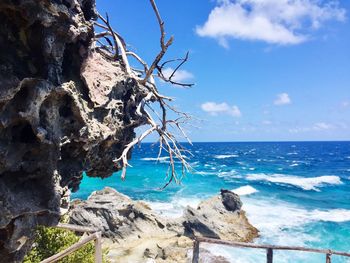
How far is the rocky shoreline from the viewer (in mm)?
17233

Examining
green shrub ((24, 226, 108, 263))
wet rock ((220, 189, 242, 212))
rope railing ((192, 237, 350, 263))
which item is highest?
rope railing ((192, 237, 350, 263))

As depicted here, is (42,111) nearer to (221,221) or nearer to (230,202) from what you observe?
(221,221)

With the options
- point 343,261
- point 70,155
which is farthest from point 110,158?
point 343,261

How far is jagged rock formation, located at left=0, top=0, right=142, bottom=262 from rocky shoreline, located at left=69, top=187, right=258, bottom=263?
11533 mm

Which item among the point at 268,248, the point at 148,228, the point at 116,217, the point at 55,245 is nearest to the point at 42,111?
the point at 268,248

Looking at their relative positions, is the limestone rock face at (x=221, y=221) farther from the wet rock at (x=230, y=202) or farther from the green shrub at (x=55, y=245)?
the green shrub at (x=55, y=245)

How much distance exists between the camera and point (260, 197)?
3809cm

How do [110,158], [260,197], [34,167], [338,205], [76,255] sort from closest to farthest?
[34,167], [110,158], [76,255], [338,205], [260,197]

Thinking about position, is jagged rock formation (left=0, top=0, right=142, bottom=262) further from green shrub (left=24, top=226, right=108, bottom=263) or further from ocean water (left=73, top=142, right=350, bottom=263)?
green shrub (left=24, top=226, right=108, bottom=263)

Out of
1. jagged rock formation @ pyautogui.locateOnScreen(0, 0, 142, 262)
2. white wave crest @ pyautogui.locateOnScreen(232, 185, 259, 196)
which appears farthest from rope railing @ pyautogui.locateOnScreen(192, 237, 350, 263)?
white wave crest @ pyautogui.locateOnScreen(232, 185, 259, 196)

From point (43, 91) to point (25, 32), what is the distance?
0.84 m

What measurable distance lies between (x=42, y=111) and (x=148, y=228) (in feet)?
56.2

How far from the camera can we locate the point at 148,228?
21.0 metres

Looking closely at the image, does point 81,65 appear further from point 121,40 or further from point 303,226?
point 303,226
